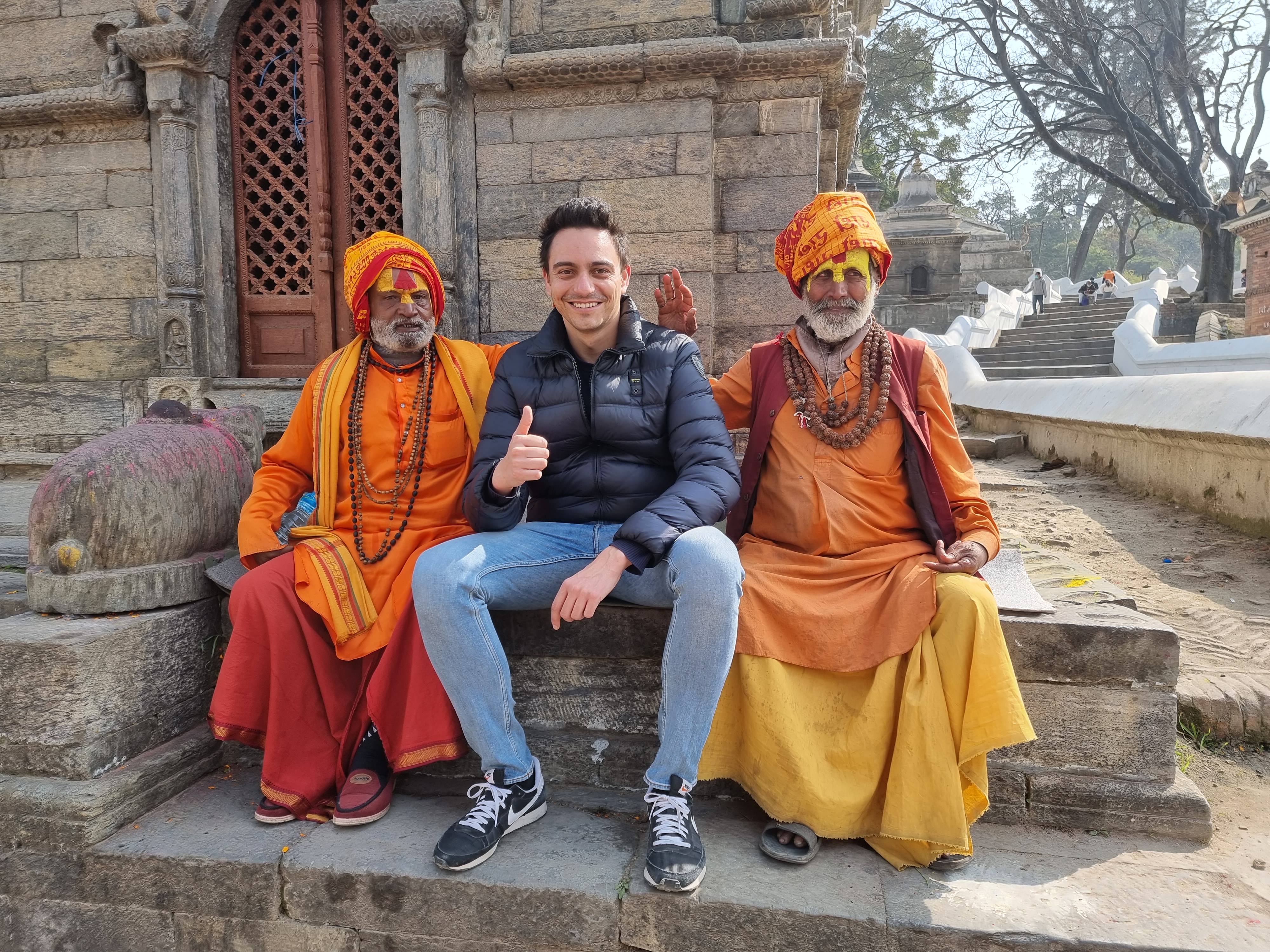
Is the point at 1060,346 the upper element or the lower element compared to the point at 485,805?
upper

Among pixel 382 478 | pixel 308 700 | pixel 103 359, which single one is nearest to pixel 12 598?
pixel 308 700

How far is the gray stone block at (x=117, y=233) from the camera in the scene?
4969mm

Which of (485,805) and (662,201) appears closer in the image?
(485,805)

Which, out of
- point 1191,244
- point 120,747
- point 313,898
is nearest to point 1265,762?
point 313,898

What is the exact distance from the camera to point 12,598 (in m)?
3.00

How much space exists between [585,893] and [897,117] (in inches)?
1238

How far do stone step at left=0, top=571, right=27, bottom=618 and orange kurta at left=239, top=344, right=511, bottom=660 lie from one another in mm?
1012

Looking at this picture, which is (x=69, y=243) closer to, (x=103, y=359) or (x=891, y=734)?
(x=103, y=359)

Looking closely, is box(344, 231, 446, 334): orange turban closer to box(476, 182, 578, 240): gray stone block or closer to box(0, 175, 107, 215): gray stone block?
box(476, 182, 578, 240): gray stone block

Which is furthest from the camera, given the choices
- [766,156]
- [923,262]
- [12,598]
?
[923,262]

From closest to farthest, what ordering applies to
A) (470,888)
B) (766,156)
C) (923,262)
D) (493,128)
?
(470,888), (766,156), (493,128), (923,262)

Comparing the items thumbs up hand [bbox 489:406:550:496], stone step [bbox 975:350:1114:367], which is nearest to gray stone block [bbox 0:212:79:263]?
thumbs up hand [bbox 489:406:550:496]

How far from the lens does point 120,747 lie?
7.95 feet

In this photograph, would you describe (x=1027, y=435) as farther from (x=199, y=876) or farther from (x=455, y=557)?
(x=199, y=876)
